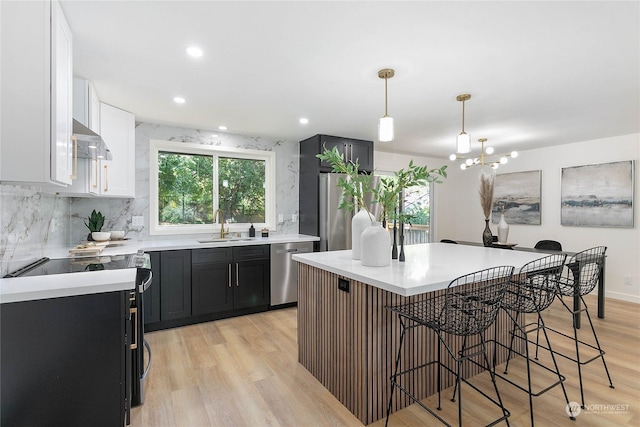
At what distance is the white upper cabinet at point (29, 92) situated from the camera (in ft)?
4.33

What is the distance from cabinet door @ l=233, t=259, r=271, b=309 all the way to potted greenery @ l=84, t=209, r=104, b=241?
145 cm

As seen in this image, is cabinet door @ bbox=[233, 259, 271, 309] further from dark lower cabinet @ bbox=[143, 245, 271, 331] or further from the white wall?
the white wall

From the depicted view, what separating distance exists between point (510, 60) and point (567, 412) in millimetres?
2302

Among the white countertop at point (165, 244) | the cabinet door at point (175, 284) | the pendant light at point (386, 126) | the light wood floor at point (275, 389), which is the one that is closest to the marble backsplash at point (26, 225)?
the white countertop at point (165, 244)

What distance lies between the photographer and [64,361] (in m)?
1.38

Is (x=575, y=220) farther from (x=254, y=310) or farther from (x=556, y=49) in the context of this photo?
(x=254, y=310)

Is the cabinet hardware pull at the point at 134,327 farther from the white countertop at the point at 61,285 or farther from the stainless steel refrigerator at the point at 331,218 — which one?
the stainless steel refrigerator at the point at 331,218

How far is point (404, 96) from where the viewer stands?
9.16ft

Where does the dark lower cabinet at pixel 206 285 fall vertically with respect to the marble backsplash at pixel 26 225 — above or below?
below

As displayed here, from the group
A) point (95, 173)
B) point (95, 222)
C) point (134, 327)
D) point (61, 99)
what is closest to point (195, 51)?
point (61, 99)

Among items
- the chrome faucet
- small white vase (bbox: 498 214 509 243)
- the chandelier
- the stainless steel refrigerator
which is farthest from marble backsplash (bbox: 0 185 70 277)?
small white vase (bbox: 498 214 509 243)

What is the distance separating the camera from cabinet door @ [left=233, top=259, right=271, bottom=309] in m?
3.68

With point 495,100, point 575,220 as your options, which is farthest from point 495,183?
point 495,100

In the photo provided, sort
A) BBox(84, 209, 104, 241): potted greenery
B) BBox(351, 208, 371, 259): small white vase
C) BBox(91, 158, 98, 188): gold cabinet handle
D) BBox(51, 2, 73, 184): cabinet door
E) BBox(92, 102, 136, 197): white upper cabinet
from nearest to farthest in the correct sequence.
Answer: BBox(51, 2, 73, 184): cabinet door
BBox(351, 208, 371, 259): small white vase
BBox(91, 158, 98, 188): gold cabinet handle
BBox(92, 102, 136, 197): white upper cabinet
BBox(84, 209, 104, 241): potted greenery
